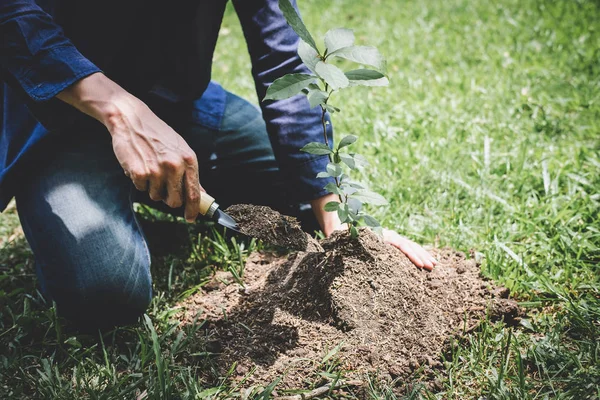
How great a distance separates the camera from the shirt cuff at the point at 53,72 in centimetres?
156

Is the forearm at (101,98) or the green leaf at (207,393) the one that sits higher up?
the forearm at (101,98)

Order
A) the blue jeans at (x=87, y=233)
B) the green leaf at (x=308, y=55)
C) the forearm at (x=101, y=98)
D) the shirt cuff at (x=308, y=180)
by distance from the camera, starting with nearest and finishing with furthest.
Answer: the green leaf at (x=308, y=55), the forearm at (x=101, y=98), the blue jeans at (x=87, y=233), the shirt cuff at (x=308, y=180)

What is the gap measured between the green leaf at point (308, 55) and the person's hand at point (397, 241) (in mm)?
662

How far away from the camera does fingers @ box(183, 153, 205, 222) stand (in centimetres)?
147

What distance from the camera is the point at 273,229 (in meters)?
1.69

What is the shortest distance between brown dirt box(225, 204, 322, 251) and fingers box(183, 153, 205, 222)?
19 centimetres

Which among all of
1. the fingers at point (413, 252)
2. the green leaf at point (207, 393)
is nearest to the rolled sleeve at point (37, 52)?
the green leaf at point (207, 393)

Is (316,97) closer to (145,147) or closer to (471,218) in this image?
(145,147)

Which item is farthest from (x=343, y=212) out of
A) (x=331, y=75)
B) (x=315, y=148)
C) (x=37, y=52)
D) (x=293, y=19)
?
(x=37, y=52)

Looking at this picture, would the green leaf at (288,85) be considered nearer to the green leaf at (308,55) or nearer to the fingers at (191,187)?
the green leaf at (308,55)

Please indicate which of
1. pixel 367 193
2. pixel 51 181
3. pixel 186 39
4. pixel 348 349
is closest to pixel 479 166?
pixel 367 193

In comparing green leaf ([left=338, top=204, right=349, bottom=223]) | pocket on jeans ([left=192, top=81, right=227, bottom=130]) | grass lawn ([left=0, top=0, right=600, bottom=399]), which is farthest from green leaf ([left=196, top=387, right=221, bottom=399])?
pocket on jeans ([left=192, top=81, right=227, bottom=130])

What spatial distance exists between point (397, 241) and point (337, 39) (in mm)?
840

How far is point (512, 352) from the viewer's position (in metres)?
1.63
